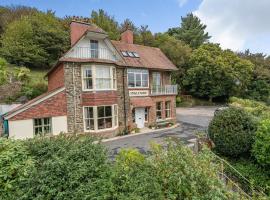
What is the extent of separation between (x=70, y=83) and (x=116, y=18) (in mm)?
35961

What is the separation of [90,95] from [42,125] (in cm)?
439

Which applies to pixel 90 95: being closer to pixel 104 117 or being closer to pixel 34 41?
pixel 104 117

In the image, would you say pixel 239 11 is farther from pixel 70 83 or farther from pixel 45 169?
pixel 45 169

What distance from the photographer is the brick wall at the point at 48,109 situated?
15414 mm

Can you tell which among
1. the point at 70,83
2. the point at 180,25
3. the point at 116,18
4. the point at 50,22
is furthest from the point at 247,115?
the point at 180,25

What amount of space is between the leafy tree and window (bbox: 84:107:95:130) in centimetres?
2522

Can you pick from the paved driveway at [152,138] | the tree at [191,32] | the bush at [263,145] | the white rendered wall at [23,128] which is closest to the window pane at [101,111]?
the paved driveway at [152,138]

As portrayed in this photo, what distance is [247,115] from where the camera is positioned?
12.0 meters

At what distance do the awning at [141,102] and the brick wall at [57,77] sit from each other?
22.6 ft

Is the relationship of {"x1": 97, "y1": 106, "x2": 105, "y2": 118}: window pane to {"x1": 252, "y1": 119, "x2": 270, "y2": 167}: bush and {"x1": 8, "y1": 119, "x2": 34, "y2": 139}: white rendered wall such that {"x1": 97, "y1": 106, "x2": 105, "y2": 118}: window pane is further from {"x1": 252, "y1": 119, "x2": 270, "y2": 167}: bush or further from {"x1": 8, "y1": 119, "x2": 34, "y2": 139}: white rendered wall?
{"x1": 252, "y1": 119, "x2": 270, "y2": 167}: bush

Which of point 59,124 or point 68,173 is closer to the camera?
point 68,173

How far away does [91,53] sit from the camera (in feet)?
58.7

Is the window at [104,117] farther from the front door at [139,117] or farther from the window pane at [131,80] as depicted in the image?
the front door at [139,117]

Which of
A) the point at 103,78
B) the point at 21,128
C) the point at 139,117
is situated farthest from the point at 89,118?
the point at 139,117
